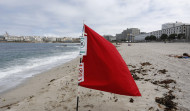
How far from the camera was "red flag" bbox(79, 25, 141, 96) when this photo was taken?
9.96 feet

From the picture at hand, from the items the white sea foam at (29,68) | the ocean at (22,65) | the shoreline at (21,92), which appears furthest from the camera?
the white sea foam at (29,68)

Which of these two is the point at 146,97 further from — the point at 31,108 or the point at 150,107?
the point at 31,108

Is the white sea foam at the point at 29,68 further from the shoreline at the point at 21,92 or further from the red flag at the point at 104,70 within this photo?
the red flag at the point at 104,70

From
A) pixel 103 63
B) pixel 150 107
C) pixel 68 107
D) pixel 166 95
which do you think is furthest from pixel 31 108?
pixel 166 95

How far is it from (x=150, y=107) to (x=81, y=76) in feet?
8.28

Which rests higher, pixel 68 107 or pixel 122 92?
pixel 122 92

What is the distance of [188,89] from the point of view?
4887mm

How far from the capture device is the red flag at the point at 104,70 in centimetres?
304

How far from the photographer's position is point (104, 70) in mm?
3105

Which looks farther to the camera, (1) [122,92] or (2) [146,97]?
(2) [146,97]

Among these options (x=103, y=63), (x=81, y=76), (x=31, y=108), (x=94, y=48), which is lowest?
(x=31, y=108)

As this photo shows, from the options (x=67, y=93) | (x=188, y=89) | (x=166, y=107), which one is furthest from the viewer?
(x=67, y=93)

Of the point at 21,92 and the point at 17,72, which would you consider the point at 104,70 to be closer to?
the point at 21,92

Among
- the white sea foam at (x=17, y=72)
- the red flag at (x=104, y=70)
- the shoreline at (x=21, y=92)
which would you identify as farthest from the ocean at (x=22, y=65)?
the red flag at (x=104, y=70)
